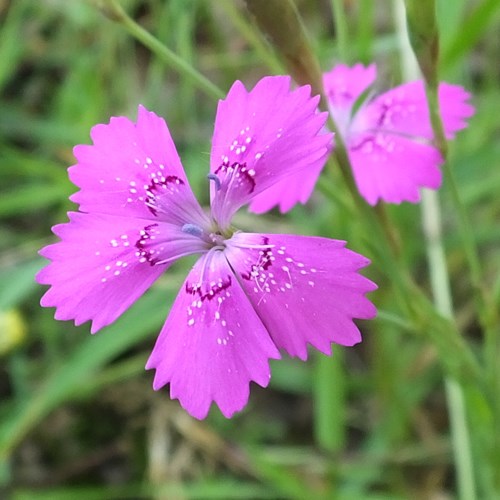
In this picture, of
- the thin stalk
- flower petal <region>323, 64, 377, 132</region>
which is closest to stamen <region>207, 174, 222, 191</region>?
flower petal <region>323, 64, 377, 132</region>

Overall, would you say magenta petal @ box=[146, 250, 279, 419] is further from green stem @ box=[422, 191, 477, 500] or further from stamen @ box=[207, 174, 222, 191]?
green stem @ box=[422, 191, 477, 500]

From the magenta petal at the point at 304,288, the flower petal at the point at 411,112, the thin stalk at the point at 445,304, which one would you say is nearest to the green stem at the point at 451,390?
the thin stalk at the point at 445,304

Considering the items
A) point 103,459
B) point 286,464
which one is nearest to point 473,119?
point 286,464

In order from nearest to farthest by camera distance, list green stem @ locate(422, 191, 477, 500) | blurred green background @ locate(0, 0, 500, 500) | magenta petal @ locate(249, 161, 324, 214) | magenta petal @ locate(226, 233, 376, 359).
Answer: magenta petal @ locate(226, 233, 376, 359) < magenta petal @ locate(249, 161, 324, 214) < green stem @ locate(422, 191, 477, 500) < blurred green background @ locate(0, 0, 500, 500)

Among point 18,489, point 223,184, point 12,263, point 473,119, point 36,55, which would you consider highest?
point 36,55

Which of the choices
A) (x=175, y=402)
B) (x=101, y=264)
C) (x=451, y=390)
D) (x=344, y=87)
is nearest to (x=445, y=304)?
(x=451, y=390)

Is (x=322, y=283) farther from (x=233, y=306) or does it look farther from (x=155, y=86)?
(x=155, y=86)
